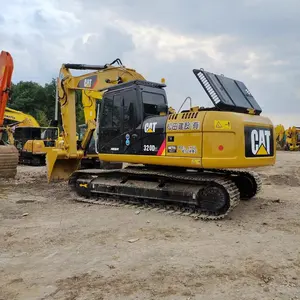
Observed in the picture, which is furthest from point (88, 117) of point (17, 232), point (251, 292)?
point (251, 292)

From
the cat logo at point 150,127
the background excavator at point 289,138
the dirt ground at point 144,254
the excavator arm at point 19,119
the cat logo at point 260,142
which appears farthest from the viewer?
the background excavator at point 289,138

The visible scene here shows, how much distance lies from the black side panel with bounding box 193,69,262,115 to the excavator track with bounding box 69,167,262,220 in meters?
1.32

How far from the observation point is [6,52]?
11.3 meters

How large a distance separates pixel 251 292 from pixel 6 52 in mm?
9987

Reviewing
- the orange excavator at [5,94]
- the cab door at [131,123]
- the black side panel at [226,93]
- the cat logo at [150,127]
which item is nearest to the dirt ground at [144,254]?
the cab door at [131,123]

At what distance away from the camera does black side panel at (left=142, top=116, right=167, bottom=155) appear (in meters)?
7.43

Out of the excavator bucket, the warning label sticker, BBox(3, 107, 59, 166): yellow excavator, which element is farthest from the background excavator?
the warning label sticker

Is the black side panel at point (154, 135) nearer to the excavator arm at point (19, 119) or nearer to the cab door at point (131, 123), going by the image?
the cab door at point (131, 123)

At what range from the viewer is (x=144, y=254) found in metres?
4.89

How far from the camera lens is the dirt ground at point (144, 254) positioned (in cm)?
385

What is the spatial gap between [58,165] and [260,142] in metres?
5.82

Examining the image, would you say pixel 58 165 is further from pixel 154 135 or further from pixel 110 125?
pixel 154 135

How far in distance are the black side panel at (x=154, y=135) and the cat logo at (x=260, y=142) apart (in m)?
1.62

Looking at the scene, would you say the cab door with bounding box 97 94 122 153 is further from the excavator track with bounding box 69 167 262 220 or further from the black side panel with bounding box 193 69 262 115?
the black side panel with bounding box 193 69 262 115
